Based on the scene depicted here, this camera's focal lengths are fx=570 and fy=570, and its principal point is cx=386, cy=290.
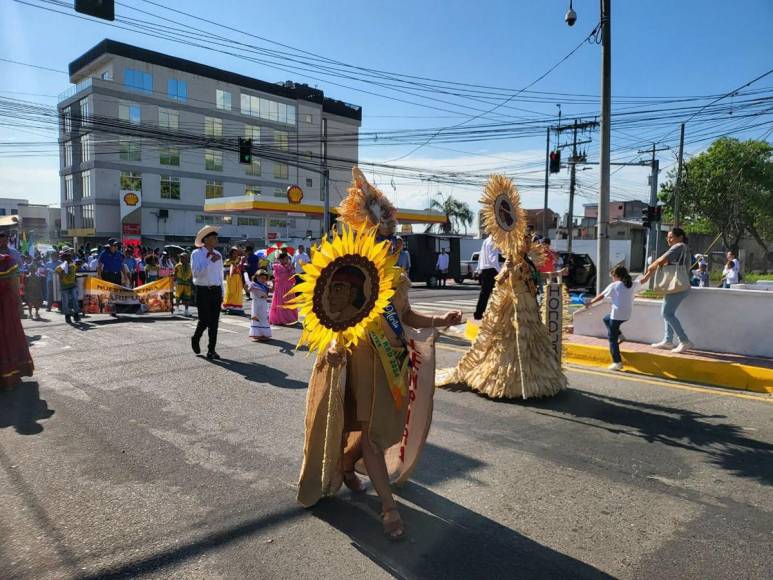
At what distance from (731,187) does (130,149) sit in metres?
47.8

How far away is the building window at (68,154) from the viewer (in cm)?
5200

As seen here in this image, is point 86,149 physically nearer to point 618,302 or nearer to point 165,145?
point 165,145

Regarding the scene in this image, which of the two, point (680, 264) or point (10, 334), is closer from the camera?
point (10, 334)

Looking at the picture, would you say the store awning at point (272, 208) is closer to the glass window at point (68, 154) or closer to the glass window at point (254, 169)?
the glass window at point (254, 169)

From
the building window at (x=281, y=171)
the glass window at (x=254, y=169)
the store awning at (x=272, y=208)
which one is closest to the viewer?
the store awning at (x=272, y=208)

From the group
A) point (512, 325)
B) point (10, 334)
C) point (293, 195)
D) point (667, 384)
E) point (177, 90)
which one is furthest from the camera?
point (177, 90)

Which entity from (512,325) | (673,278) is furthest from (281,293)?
(673,278)

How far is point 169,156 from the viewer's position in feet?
173

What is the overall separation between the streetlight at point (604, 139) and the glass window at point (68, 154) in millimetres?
53140

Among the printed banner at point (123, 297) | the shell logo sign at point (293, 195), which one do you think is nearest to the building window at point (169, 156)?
Result: the shell logo sign at point (293, 195)

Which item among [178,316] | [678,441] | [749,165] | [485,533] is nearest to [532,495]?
[485,533]

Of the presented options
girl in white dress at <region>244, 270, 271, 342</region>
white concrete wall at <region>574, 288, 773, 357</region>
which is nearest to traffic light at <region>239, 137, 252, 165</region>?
girl in white dress at <region>244, 270, 271, 342</region>

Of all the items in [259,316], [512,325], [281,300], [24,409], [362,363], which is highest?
[362,363]

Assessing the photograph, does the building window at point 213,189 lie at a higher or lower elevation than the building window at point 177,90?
lower
